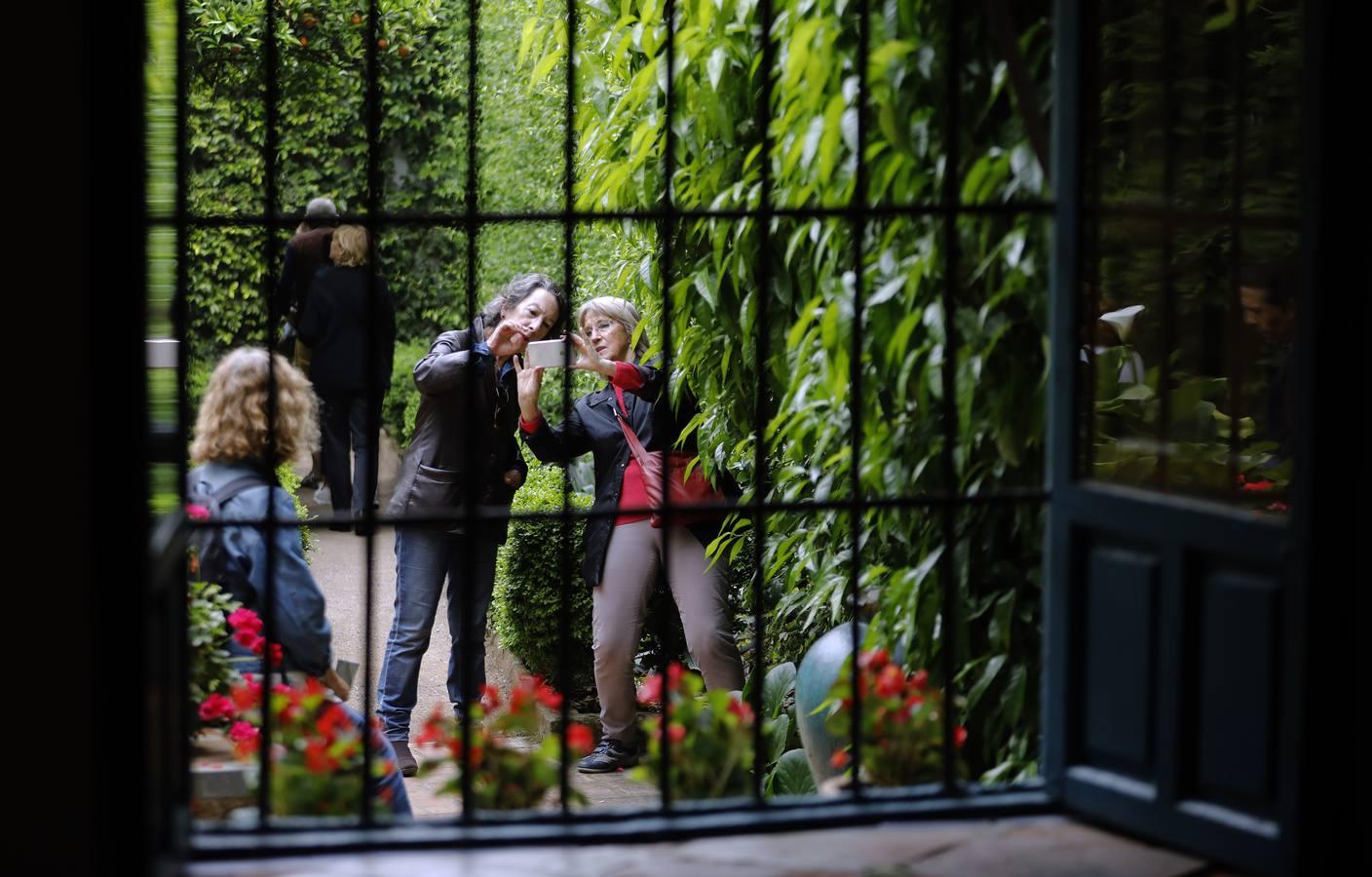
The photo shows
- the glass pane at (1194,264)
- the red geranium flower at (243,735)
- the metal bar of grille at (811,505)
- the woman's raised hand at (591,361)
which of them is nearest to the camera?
the metal bar of grille at (811,505)

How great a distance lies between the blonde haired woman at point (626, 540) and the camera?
19.5 feet

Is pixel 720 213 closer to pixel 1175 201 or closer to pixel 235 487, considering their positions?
pixel 1175 201

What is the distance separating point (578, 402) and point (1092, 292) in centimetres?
301

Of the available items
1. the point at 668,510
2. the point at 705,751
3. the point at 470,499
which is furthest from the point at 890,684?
the point at 470,499

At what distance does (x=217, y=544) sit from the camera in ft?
14.7

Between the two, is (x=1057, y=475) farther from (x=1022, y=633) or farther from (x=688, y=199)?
(x=688, y=199)

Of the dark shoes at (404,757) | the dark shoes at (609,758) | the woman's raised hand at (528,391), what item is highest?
the woman's raised hand at (528,391)

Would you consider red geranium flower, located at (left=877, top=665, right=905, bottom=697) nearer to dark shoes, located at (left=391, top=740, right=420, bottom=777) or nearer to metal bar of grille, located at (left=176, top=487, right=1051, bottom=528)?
metal bar of grille, located at (left=176, top=487, right=1051, bottom=528)

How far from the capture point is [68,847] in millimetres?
2381

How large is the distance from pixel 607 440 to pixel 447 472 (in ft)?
2.03

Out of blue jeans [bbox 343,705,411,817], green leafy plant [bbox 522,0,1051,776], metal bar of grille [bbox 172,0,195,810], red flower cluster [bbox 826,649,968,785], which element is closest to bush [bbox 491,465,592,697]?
green leafy plant [bbox 522,0,1051,776]

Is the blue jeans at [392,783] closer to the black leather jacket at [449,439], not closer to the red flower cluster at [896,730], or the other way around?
the red flower cluster at [896,730]

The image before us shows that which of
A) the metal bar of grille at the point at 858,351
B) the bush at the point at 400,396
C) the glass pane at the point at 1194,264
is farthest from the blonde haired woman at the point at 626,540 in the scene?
the bush at the point at 400,396

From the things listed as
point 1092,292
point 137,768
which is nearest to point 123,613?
point 137,768
